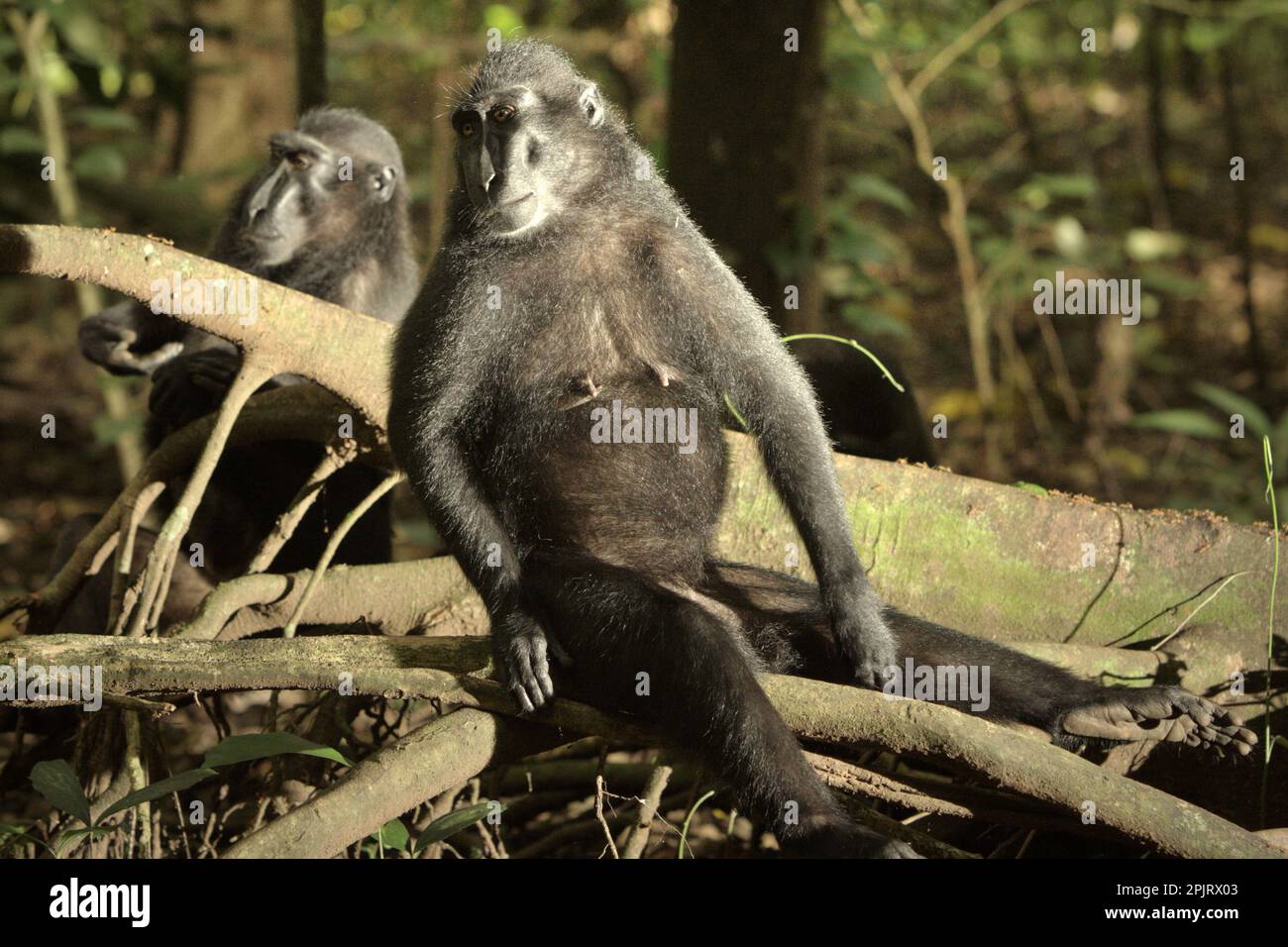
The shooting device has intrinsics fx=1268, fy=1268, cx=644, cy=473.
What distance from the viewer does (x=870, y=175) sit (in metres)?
9.80

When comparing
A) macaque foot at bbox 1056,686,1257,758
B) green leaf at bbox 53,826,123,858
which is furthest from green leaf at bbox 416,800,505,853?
macaque foot at bbox 1056,686,1257,758

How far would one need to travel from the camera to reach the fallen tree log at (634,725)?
288cm

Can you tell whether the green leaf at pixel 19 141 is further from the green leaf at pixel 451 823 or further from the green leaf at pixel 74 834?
the green leaf at pixel 451 823

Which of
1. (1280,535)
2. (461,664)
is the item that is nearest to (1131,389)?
(1280,535)

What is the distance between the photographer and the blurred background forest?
577 cm

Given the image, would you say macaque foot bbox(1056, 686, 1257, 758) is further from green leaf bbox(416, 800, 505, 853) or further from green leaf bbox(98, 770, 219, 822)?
green leaf bbox(98, 770, 219, 822)

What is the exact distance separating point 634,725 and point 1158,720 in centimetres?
142

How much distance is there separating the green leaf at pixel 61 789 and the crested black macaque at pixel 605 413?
1.12m

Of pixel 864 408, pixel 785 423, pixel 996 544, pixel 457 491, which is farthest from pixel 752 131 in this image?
pixel 457 491

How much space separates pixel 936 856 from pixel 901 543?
108cm

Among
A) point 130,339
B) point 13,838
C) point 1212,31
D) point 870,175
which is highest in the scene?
point 1212,31

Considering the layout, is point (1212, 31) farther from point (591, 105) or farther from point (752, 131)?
point (591, 105)

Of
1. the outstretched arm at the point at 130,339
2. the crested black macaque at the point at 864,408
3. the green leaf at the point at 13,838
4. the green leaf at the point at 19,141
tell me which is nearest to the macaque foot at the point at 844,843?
the green leaf at the point at 13,838

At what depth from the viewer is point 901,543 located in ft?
13.5
